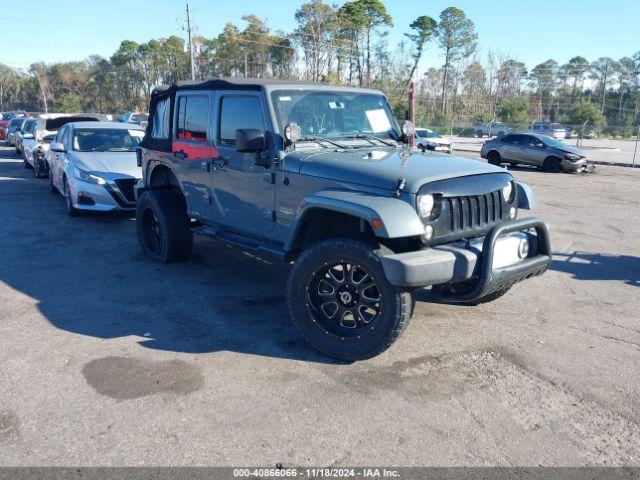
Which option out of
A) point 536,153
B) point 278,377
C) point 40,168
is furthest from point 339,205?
point 536,153

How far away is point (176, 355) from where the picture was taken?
4.17 metres

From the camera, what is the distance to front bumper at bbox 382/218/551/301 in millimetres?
3533

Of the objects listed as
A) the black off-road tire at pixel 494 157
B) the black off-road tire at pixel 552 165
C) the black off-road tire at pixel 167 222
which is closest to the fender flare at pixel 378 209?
the black off-road tire at pixel 167 222

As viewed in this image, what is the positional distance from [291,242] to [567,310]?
2.88m

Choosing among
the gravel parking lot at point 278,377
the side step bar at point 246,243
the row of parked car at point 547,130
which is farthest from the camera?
the row of parked car at point 547,130

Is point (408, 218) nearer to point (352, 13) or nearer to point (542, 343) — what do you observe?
point (542, 343)

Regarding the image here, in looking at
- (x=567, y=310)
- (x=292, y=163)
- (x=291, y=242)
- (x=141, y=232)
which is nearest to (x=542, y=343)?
(x=567, y=310)

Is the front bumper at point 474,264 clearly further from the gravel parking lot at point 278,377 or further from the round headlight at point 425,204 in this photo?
the gravel parking lot at point 278,377

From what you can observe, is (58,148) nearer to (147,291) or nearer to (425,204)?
(147,291)

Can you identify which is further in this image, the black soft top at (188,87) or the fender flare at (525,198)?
the black soft top at (188,87)

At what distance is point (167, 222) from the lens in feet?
20.5

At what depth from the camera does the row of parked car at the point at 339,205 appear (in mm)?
3799

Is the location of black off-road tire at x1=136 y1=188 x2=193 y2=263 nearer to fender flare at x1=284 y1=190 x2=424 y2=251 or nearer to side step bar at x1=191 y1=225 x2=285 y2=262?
side step bar at x1=191 y1=225 x2=285 y2=262

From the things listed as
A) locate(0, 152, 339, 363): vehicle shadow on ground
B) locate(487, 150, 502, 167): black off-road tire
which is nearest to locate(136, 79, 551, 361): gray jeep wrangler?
locate(0, 152, 339, 363): vehicle shadow on ground
